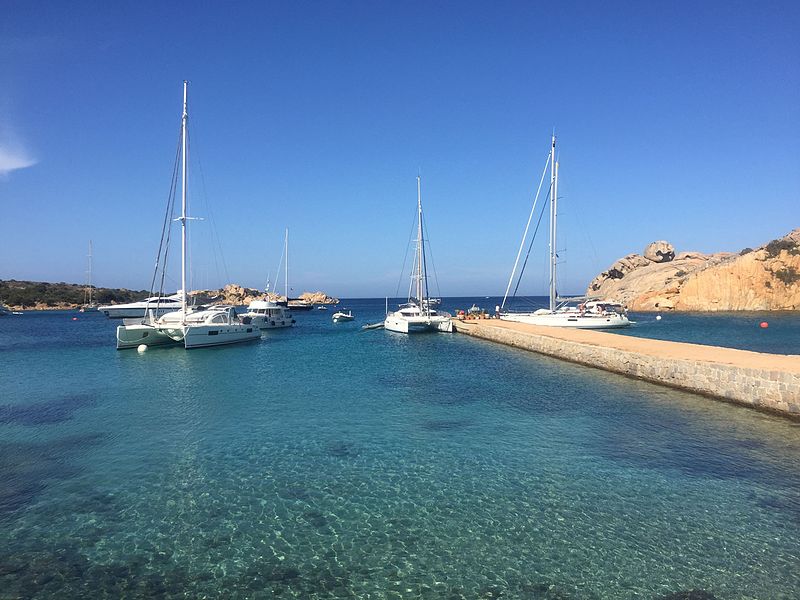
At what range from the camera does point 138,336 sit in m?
34.0

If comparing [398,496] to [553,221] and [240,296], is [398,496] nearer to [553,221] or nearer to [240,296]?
[553,221]

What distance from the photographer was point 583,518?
26.2 ft

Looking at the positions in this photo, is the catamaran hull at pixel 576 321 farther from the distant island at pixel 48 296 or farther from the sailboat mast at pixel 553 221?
the distant island at pixel 48 296

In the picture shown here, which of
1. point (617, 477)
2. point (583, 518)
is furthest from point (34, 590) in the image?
point (617, 477)

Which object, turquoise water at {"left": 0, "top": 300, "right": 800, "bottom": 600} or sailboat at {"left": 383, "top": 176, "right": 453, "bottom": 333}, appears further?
sailboat at {"left": 383, "top": 176, "right": 453, "bottom": 333}

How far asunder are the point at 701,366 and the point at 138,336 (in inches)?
1312

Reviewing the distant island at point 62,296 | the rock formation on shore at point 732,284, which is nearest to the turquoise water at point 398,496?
the rock formation on shore at point 732,284

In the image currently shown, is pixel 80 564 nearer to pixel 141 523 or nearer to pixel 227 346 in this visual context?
pixel 141 523

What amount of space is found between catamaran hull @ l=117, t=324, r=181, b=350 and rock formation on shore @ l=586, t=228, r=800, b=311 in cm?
8171

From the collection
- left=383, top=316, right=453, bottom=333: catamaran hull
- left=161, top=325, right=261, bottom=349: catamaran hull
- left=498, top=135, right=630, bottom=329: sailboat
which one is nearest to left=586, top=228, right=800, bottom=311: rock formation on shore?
left=498, top=135, right=630, bottom=329: sailboat

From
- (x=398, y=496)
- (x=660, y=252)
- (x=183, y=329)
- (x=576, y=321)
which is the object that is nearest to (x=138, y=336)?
(x=183, y=329)

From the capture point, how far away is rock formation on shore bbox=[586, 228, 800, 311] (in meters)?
76.8

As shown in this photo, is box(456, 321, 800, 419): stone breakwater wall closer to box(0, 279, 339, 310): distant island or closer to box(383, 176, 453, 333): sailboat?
box(383, 176, 453, 333): sailboat

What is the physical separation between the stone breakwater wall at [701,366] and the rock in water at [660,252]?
95.8 metres
